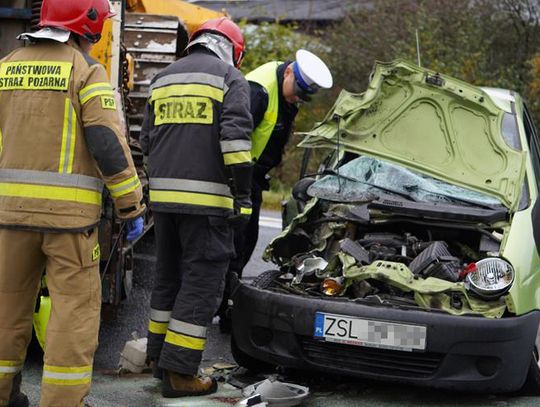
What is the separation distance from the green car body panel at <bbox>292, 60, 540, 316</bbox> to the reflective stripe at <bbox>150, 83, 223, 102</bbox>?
877 mm

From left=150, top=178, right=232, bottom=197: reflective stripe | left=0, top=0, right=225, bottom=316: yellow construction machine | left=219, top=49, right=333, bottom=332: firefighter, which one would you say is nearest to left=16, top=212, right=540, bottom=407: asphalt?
left=0, top=0, right=225, bottom=316: yellow construction machine

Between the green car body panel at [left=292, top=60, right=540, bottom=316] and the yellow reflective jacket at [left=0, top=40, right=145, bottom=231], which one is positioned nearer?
the yellow reflective jacket at [left=0, top=40, right=145, bottom=231]

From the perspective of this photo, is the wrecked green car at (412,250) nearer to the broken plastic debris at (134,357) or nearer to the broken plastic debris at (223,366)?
the broken plastic debris at (223,366)

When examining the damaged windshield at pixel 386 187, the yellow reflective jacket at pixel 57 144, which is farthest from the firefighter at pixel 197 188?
the damaged windshield at pixel 386 187

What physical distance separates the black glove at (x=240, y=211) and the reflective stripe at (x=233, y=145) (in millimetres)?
267

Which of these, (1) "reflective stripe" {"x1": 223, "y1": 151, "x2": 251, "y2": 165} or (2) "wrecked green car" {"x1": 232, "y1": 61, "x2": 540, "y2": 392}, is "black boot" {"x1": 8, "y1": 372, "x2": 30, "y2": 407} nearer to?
(2) "wrecked green car" {"x1": 232, "y1": 61, "x2": 540, "y2": 392}

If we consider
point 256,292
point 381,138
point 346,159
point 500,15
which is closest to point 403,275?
point 256,292

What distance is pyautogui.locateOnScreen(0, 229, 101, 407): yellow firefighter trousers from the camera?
4484 mm

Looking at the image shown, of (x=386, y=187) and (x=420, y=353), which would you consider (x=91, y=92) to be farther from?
(x=386, y=187)

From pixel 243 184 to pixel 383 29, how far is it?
14636 mm

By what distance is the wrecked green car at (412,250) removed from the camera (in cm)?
509

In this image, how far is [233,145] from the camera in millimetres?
5160

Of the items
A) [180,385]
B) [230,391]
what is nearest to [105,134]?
[180,385]

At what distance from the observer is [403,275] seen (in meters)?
5.33
